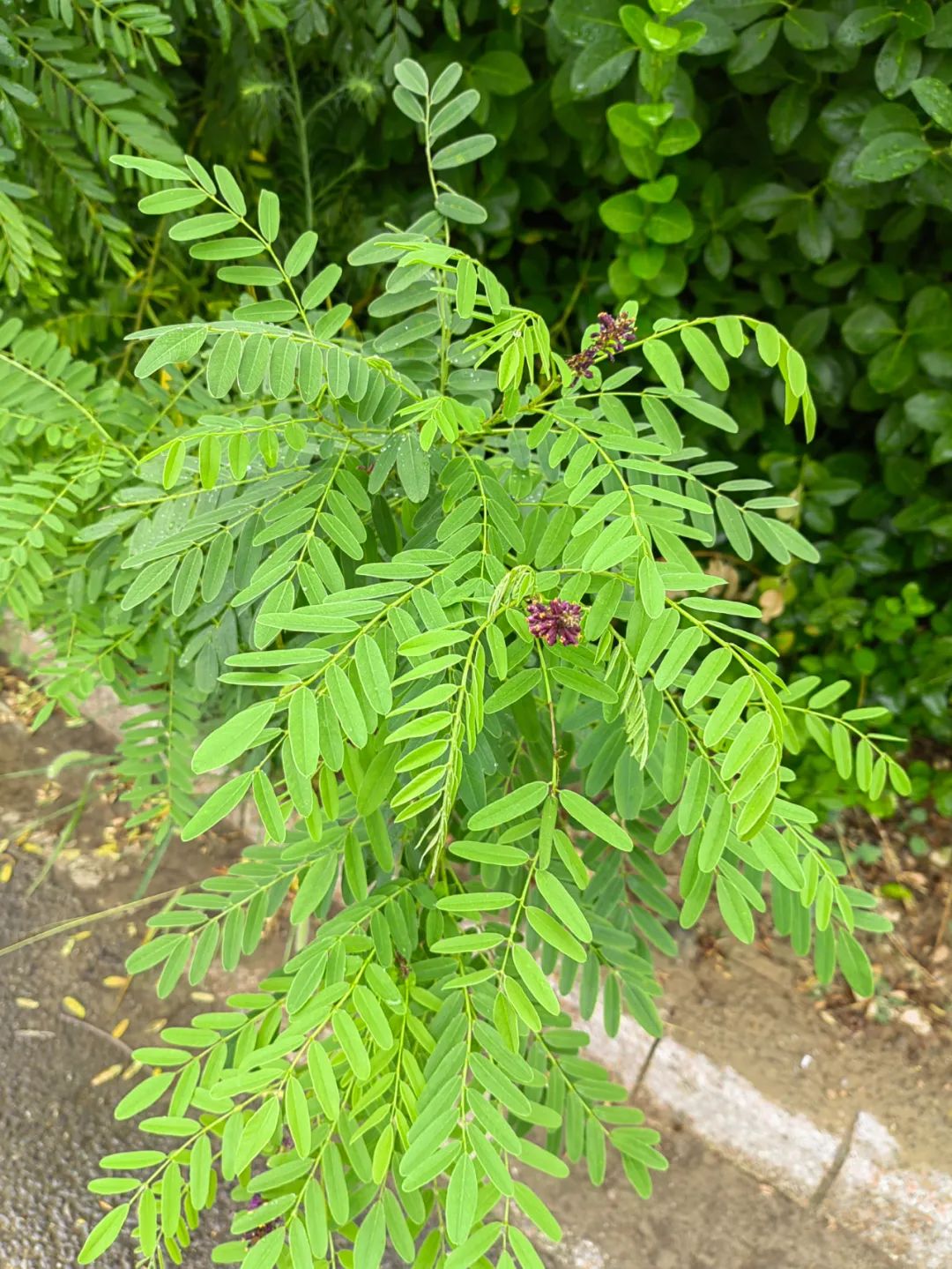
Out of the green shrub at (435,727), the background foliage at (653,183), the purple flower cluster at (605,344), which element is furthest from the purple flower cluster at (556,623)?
the background foliage at (653,183)

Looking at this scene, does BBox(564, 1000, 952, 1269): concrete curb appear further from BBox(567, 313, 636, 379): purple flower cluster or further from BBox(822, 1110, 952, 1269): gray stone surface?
BBox(567, 313, 636, 379): purple flower cluster

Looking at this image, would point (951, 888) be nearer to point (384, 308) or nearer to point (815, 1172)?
point (815, 1172)

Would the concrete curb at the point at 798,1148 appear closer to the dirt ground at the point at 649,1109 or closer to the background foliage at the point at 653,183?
the dirt ground at the point at 649,1109

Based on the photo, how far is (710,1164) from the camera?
5.81 feet

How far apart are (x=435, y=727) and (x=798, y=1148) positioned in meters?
1.46

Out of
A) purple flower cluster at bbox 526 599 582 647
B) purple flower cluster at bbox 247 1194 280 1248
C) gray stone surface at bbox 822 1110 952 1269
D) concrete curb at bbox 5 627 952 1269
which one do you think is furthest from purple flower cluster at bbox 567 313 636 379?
gray stone surface at bbox 822 1110 952 1269

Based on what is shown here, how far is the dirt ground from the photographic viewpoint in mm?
1653

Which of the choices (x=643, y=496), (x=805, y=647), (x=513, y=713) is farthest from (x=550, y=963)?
(x=805, y=647)

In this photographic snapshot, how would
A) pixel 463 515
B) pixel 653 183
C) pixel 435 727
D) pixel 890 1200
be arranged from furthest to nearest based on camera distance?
pixel 653 183
pixel 890 1200
pixel 463 515
pixel 435 727

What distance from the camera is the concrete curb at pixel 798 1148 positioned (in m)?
1.64

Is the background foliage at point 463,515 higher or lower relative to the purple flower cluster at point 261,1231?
higher

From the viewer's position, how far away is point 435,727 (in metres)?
0.72

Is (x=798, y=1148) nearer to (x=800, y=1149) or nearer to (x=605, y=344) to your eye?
(x=800, y=1149)

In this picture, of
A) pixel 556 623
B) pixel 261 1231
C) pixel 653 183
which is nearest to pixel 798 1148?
pixel 261 1231
